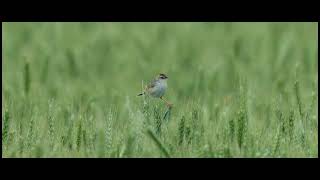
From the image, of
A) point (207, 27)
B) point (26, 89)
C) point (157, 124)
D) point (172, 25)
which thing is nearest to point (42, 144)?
point (157, 124)

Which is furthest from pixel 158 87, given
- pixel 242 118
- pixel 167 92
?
pixel 242 118

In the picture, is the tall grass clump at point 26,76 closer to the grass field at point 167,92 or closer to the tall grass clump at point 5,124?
the grass field at point 167,92

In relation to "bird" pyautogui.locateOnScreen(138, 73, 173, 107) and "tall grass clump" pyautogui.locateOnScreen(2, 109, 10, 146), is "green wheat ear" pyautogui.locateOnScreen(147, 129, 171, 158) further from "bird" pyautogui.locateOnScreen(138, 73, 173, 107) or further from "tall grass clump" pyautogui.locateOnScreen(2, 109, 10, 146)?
"bird" pyautogui.locateOnScreen(138, 73, 173, 107)

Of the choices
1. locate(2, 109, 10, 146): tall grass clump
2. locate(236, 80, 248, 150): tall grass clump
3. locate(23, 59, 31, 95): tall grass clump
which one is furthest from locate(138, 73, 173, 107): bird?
locate(23, 59, 31, 95): tall grass clump

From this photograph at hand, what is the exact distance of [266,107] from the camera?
7.28 m

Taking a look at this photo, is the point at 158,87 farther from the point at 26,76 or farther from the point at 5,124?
the point at 26,76

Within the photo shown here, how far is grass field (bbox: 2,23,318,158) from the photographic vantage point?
596 cm

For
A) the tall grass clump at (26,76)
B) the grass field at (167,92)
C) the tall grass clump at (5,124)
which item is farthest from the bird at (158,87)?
the tall grass clump at (26,76)

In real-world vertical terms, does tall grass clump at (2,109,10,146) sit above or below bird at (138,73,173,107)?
below

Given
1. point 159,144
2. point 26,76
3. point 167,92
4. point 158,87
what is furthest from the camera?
point 26,76

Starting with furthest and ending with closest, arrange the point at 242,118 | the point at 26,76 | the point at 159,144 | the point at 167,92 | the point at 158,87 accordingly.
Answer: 1. the point at 26,76
2. the point at 167,92
3. the point at 158,87
4. the point at 242,118
5. the point at 159,144

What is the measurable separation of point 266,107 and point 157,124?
1390mm

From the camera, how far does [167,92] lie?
8094 millimetres

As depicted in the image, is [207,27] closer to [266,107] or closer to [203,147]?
[266,107]
